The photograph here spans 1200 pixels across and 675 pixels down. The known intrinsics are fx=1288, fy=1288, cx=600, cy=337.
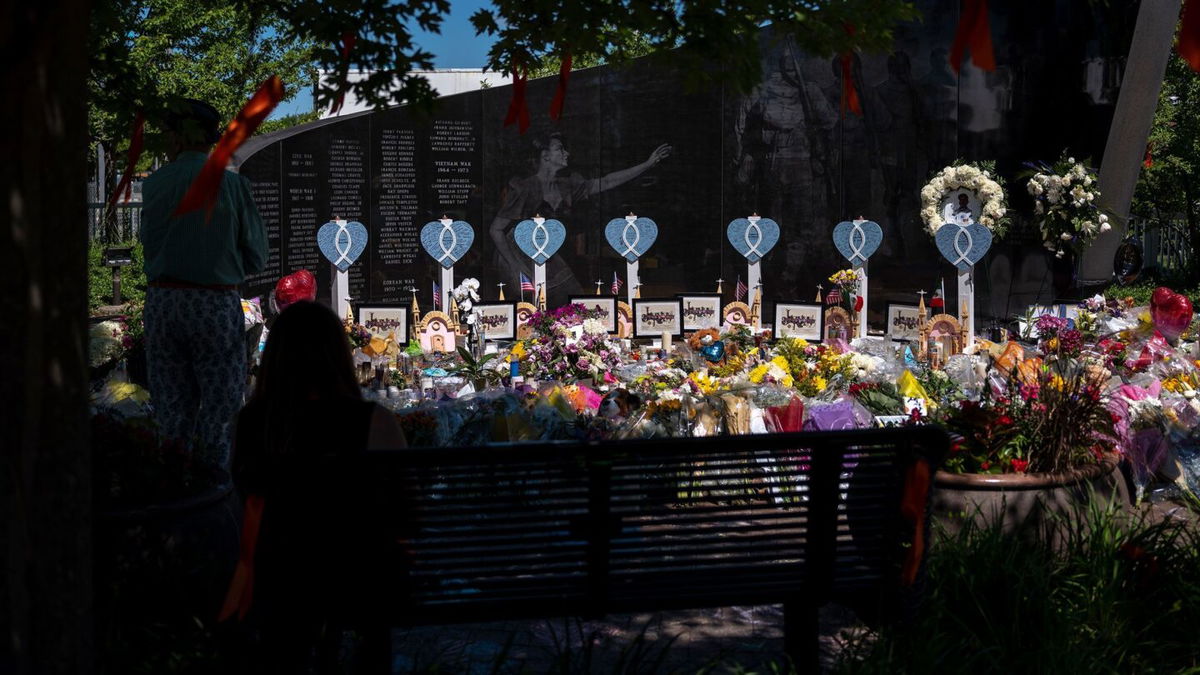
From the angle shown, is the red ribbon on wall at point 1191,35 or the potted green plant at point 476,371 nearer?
the red ribbon on wall at point 1191,35

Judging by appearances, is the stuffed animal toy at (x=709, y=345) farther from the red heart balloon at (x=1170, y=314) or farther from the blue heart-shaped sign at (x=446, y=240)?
the blue heart-shaped sign at (x=446, y=240)

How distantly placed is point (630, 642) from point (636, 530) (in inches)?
35.2

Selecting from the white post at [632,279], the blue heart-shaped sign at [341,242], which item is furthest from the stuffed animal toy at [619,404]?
the white post at [632,279]

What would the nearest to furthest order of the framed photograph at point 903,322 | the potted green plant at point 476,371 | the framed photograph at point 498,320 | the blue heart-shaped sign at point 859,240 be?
1. the potted green plant at point 476,371
2. the framed photograph at point 903,322
3. the framed photograph at point 498,320
4. the blue heart-shaped sign at point 859,240

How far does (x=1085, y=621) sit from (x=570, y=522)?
186 cm

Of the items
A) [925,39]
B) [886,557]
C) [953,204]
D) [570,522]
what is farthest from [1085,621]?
[925,39]

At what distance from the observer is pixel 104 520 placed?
12.3 feet

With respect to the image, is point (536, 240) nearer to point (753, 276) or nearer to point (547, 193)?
point (547, 193)

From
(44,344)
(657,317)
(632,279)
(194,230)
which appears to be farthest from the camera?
(632,279)

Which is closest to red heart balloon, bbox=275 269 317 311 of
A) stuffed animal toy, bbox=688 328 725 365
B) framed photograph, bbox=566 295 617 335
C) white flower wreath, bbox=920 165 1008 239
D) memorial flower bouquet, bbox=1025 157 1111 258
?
stuffed animal toy, bbox=688 328 725 365

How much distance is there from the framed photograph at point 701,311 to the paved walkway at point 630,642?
7.22m

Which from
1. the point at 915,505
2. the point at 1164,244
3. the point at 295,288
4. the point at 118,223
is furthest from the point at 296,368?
the point at 1164,244

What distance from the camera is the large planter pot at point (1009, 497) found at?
5070 mm

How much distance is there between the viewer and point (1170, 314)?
8945mm
